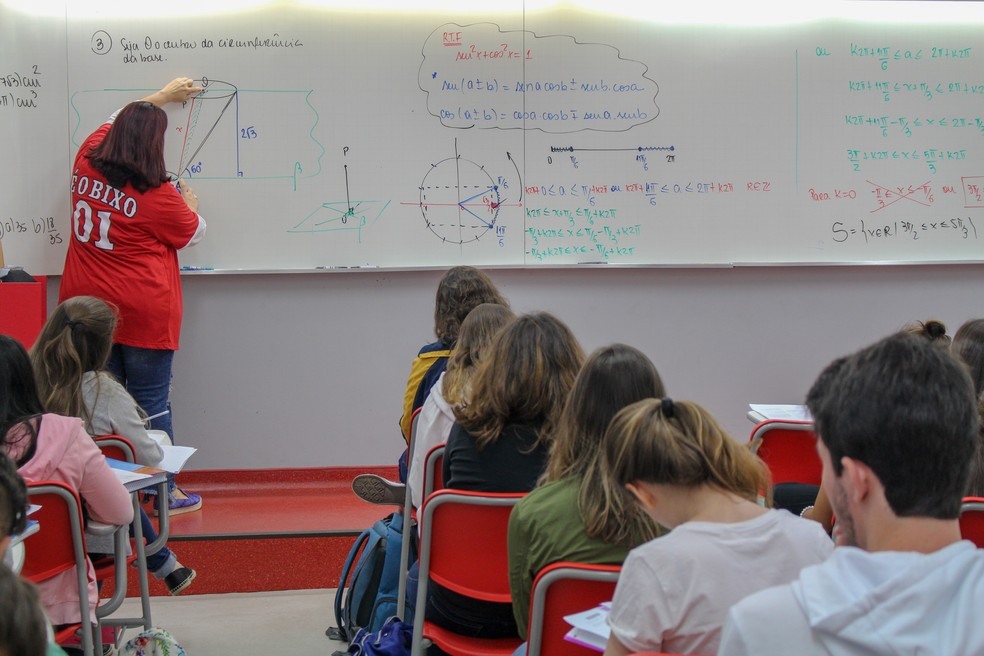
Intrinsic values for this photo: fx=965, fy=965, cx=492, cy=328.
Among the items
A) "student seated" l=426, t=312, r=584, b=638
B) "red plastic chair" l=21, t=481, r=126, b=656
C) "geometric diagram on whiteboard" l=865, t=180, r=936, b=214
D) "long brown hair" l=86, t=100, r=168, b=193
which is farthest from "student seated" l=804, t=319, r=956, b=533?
"long brown hair" l=86, t=100, r=168, b=193

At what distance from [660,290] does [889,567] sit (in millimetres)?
3891

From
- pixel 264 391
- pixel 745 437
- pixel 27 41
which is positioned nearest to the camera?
pixel 27 41

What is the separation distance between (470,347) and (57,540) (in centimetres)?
117

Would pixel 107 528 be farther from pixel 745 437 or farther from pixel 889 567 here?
pixel 745 437

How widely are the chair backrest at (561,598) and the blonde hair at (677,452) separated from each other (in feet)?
0.54

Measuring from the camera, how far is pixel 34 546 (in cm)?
219

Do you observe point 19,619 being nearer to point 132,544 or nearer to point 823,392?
point 823,392

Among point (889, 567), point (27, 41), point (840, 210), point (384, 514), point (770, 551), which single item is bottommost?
point (384, 514)

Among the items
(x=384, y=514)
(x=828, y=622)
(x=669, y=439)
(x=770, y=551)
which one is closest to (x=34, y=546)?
(x=669, y=439)

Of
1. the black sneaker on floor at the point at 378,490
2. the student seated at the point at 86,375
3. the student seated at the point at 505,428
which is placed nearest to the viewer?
the student seated at the point at 505,428

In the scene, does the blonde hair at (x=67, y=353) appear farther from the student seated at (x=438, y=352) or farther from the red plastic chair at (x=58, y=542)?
the student seated at (x=438, y=352)

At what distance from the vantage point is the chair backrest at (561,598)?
1604 millimetres

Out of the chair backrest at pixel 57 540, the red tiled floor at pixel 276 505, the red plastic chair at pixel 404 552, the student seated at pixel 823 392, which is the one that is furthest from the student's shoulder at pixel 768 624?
the red tiled floor at pixel 276 505

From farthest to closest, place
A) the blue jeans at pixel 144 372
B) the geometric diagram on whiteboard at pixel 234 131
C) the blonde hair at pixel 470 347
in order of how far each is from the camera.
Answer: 1. the geometric diagram on whiteboard at pixel 234 131
2. the blue jeans at pixel 144 372
3. the blonde hair at pixel 470 347
